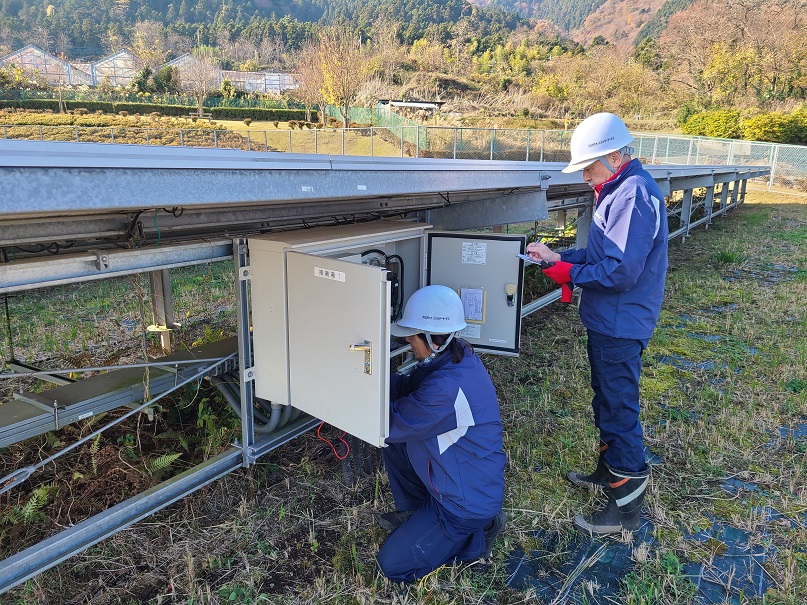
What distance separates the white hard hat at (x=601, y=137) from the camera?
298 cm

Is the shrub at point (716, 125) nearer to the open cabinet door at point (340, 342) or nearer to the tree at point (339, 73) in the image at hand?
the tree at point (339, 73)

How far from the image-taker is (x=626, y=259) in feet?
9.41

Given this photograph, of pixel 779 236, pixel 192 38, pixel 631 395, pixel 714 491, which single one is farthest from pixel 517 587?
pixel 192 38

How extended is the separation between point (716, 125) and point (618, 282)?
3250 centimetres

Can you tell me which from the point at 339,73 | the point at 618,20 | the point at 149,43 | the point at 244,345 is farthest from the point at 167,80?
the point at 618,20

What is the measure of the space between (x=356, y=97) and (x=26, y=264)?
165 ft

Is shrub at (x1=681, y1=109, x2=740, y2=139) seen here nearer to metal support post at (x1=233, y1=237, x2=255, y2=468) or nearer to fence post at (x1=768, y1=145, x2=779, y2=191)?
fence post at (x1=768, y1=145, x2=779, y2=191)

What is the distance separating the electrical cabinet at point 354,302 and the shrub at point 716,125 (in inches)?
1221

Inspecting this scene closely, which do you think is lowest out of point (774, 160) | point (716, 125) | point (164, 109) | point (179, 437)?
point (179, 437)

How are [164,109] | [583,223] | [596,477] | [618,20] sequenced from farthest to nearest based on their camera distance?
[618,20] < [164,109] < [583,223] < [596,477]

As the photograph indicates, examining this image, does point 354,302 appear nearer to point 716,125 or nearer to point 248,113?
point 716,125

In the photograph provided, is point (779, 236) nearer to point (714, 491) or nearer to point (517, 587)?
point (714, 491)

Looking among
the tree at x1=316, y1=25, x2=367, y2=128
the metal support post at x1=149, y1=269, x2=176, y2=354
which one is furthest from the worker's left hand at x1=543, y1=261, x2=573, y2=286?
the tree at x1=316, y1=25, x2=367, y2=128

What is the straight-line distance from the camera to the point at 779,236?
1346 cm
